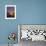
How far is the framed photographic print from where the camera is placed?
3672mm

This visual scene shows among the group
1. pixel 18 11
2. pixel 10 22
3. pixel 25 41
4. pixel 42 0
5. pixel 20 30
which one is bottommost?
pixel 25 41

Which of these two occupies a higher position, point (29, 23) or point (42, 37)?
point (29, 23)

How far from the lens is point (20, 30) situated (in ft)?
11.8

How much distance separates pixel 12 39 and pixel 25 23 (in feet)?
1.98

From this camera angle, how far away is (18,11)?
12.0ft

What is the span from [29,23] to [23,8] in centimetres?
48

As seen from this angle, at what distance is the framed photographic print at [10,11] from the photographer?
3672 mm

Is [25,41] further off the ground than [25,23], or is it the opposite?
[25,23]

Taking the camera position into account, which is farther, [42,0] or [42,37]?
[42,0]

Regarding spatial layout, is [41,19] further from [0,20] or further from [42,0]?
[0,20]

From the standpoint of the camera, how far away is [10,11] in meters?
3.69

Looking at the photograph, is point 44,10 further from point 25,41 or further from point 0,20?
point 0,20

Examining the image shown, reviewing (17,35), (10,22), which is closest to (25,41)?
(17,35)

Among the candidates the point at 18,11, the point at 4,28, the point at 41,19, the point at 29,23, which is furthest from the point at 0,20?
the point at 41,19
